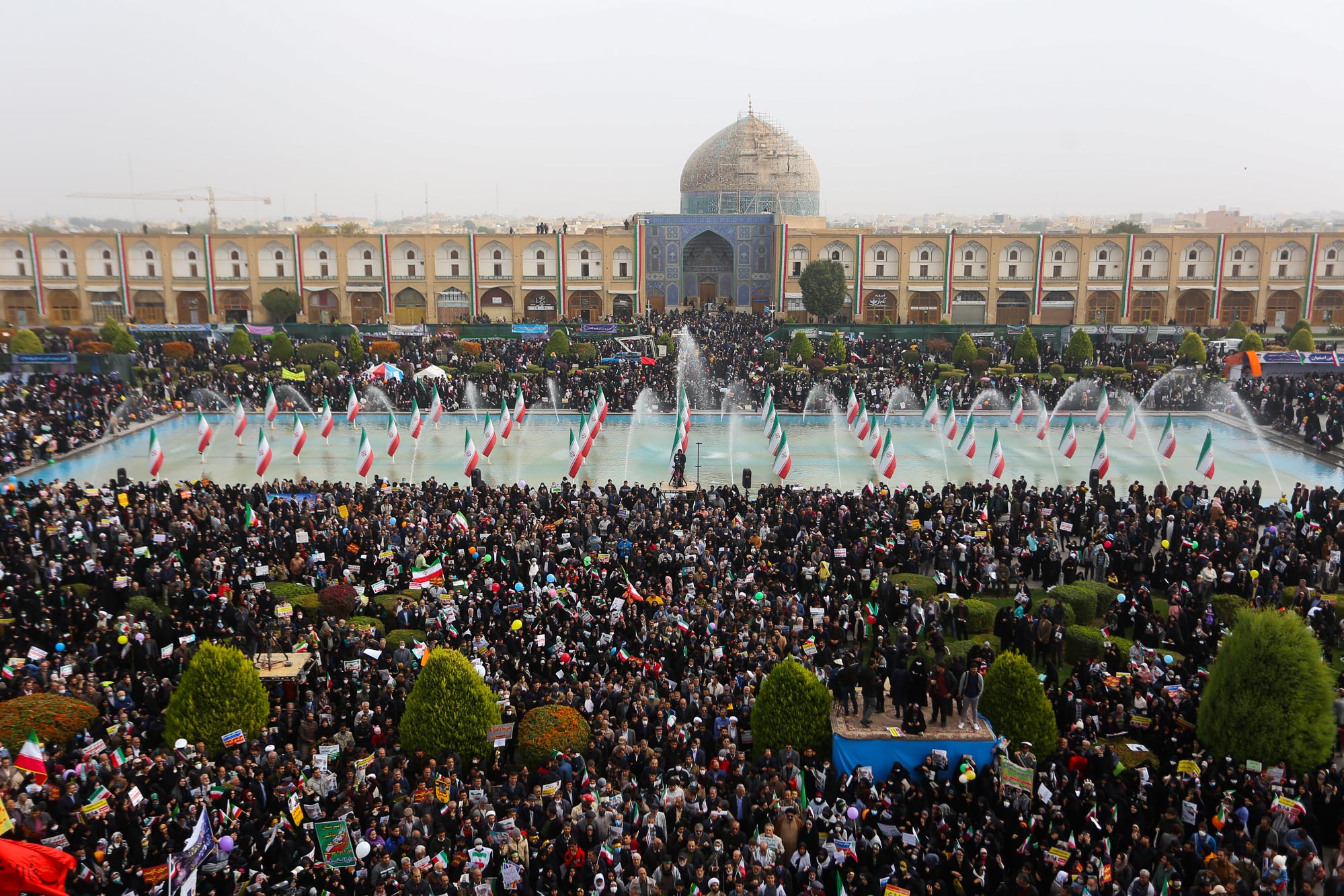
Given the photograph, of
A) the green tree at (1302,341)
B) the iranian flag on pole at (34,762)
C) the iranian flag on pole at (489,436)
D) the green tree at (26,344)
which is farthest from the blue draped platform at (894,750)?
the green tree at (26,344)

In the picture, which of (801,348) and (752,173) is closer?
(801,348)

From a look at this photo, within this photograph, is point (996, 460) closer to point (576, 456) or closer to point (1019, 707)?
point (576, 456)

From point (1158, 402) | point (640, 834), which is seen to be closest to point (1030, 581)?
point (640, 834)

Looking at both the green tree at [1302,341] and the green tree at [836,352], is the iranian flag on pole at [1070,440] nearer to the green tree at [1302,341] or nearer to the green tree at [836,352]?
the green tree at [836,352]

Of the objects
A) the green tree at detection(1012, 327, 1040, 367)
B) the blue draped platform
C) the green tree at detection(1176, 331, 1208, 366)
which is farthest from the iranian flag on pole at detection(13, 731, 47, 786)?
the green tree at detection(1176, 331, 1208, 366)

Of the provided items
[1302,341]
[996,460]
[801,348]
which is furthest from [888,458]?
[1302,341]

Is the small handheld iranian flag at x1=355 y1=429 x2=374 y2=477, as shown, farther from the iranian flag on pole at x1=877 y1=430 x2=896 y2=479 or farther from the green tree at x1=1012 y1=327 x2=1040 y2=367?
the green tree at x1=1012 y1=327 x2=1040 y2=367
